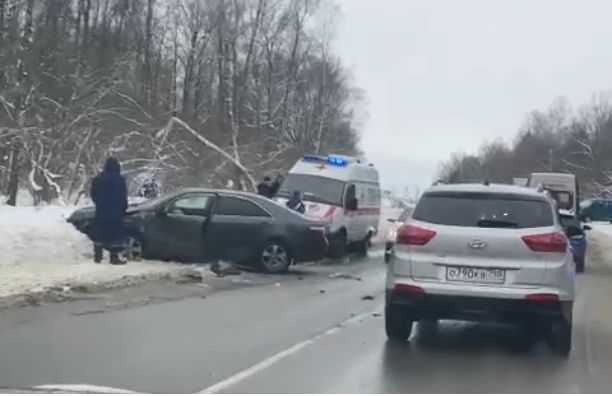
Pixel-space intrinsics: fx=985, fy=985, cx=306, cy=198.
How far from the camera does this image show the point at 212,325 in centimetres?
1178

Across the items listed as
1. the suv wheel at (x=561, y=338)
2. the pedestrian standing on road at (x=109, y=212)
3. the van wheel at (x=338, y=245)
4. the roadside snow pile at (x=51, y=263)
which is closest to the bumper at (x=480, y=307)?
the suv wheel at (x=561, y=338)

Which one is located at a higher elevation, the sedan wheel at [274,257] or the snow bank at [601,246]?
the sedan wheel at [274,257]

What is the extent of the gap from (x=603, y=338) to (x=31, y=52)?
1072 inches

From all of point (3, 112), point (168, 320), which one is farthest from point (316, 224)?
point (3, 112)

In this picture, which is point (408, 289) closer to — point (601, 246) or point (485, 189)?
point (485, 189)

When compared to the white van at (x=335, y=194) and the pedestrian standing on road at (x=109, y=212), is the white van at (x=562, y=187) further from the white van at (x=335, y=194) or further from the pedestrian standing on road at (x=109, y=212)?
the pedestrian standing on road at (x=109, y=212)

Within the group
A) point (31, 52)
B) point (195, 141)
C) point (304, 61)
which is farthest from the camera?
point (304, 61)

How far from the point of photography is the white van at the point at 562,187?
114 ft

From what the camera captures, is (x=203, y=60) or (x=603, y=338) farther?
(x=203, y=60)

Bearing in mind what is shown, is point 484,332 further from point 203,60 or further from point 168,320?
point 203,60

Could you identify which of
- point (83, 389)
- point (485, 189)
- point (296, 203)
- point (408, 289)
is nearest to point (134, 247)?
point (296, 203)

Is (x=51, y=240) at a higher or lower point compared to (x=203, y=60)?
lower

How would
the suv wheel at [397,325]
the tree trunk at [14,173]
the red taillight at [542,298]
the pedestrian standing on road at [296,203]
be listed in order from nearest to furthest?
the red taillight at [542,298]
the suv wheel at [397,325]
the pedestrian standing on road at [296,203]
the tree trunk at [14,173]

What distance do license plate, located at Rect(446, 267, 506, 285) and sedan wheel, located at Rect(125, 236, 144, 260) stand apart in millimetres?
10123
